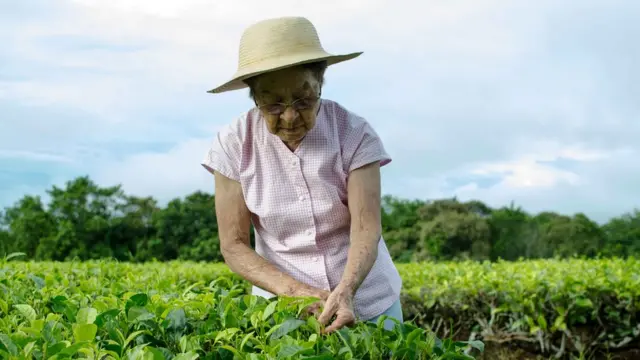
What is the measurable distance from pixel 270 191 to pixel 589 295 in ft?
13.3

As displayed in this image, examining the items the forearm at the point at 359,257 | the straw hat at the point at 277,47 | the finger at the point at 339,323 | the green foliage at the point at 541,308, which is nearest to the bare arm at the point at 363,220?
the forearm at the point at 359,257

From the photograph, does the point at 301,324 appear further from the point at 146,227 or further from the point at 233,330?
the point at 146,227

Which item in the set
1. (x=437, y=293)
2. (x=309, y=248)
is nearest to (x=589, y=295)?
(x=437, y=293)

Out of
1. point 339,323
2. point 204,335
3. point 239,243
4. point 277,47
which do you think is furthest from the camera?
point 239,243

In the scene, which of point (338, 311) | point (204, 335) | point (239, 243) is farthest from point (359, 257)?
point (204, 335)

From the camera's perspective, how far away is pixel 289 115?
9.70ft

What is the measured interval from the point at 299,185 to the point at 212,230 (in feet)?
25.0

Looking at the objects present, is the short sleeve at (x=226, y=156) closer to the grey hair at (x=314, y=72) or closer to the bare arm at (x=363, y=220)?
the grey hair at (x=314, y=72)

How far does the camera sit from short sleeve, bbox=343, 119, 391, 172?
10.5 ft

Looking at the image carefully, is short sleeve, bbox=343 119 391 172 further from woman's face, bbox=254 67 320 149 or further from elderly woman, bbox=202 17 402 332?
woman's face, bbox=254 67 320 149

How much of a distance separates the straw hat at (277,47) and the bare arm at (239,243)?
→ 44cm

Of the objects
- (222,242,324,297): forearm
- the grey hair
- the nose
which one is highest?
the grey hair

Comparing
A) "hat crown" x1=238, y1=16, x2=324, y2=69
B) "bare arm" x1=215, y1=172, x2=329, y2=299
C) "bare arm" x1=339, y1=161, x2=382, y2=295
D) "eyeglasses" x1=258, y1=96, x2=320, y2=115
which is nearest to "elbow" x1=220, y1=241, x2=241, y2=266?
"bare arm" x1=215, y1=172, x2=329, y2=299

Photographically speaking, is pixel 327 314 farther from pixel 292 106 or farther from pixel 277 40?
A: pixel 277 40
